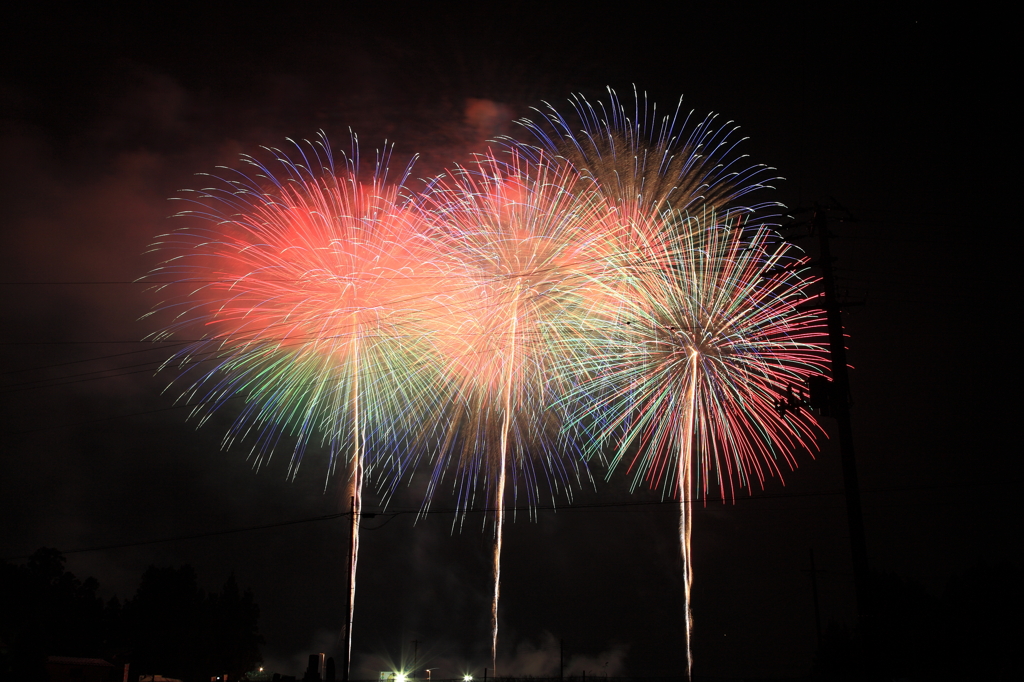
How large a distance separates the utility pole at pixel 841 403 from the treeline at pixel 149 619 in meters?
64.1

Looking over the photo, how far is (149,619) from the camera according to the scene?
254 ft

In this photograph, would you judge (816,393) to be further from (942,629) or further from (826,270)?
(942,629)

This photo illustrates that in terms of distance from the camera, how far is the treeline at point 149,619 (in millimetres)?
69000

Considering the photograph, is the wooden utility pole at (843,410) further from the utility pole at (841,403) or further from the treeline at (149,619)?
the treeline at (149,619)

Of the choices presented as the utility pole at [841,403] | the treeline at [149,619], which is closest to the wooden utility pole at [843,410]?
the utility pole at [841,403]

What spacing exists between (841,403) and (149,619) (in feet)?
249

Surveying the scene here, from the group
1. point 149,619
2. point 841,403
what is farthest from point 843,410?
point 149,619

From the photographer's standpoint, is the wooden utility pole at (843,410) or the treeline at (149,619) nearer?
the wooden utility pole at (843,410)

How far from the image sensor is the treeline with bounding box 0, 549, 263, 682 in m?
69.0

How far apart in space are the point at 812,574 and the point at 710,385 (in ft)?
82.4

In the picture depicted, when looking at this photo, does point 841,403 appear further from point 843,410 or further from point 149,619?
point 149,619

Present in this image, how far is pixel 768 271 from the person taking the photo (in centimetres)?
2336

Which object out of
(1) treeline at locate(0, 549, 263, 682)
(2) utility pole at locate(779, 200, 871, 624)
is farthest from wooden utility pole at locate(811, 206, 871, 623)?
(1) treeline at locate(0, 549, 263, 682)

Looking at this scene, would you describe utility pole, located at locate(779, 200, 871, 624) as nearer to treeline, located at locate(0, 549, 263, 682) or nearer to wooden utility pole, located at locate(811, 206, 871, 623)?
wooden utility pole, located at locate(811, 206, 871, 623)
